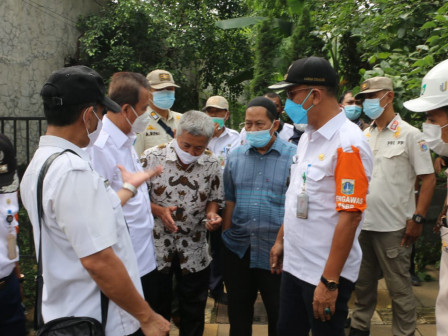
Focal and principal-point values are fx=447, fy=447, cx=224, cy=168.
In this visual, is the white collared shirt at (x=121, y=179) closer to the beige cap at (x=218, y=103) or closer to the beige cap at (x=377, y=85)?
the beige cap at (x=377, y=85)

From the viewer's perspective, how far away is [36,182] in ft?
5.60

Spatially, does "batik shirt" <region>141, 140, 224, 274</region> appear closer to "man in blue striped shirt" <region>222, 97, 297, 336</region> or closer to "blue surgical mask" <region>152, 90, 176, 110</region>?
"man in blue striped shirt" <region>222, 97, 297, 336</region>

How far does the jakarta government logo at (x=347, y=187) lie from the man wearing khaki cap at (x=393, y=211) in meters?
1.63

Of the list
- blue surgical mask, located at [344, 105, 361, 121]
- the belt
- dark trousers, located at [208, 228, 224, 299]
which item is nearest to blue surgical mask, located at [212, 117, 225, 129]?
dark trousers, located at [208, 228, 224, 299]

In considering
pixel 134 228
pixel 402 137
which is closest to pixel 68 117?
pixel 134 228

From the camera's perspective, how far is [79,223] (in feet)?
5.40

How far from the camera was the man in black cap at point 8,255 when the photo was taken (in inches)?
106

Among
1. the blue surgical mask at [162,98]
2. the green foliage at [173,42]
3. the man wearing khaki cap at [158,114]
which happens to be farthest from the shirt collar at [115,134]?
the green foliage at [173,42]

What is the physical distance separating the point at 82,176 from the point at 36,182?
186mm

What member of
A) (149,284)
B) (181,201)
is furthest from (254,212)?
(149,284)

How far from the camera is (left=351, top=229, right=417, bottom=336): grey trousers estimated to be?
3.54 m

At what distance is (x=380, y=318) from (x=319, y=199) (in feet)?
8.22

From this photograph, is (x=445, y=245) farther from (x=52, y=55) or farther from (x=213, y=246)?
(x=52, y=55)

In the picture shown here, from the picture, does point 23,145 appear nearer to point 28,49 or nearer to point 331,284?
point 28,49
